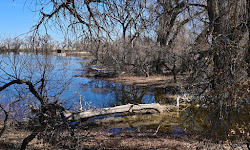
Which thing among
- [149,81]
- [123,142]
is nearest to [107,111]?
[123,142]

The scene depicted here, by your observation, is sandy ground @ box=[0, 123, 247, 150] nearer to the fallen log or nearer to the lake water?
the lake water

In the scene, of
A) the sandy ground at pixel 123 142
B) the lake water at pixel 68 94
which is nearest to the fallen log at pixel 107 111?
the lake water at pixel 68 94

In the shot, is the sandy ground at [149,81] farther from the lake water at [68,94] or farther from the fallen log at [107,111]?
the fallen log at [107,111]

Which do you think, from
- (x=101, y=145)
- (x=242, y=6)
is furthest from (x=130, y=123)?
(x=242, y=6)

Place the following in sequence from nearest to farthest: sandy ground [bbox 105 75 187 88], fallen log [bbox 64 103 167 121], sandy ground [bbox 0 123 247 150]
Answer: sandy ground [bbox 0 123 247 150]
fallen log [bbox 64 103 167 121]
sandy ground [bbox 105 75 187 88]

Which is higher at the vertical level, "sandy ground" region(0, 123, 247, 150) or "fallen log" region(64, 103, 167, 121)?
"fallen log" region(64, 103, 167, 121)

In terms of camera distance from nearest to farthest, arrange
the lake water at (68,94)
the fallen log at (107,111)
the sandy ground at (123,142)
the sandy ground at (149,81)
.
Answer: the sandy ground at (123,142)
the lake water at (68,94)
the fallen log at (107,111)
the sandy ground at (149,81)

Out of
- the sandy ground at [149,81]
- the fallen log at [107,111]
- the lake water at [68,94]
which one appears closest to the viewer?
the lake water at [68,94]

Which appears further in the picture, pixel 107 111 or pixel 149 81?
pixel 149 81

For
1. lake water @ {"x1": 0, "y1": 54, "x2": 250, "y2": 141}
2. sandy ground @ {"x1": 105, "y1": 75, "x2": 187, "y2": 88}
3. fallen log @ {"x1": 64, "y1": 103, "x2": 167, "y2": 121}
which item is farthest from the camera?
sandy ground @ {"x1": 105, "y1": 75, "x2": 187, "y2": 88}

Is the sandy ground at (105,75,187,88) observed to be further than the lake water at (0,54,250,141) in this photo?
Yes

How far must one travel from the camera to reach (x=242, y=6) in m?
3.72

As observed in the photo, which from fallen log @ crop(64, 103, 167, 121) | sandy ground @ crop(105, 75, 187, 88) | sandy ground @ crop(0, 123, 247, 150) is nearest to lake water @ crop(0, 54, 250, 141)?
fallen log @ crop(64, 103, 167, 121)

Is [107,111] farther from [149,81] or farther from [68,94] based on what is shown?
[149,81]
